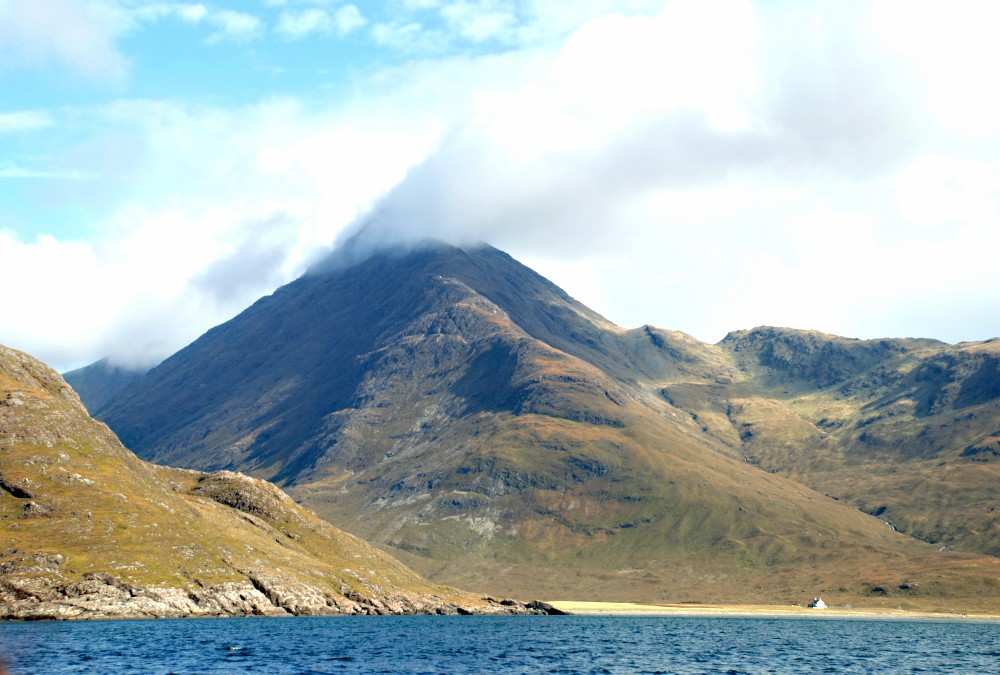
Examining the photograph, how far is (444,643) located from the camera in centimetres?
17062

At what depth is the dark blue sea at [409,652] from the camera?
123 metres

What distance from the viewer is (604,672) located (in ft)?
411

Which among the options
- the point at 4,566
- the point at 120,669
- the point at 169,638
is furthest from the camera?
the point at 4,566

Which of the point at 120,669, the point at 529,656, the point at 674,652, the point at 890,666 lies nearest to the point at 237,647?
the point at 120,669

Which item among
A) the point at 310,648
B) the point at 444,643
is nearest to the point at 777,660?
the point at 444,643

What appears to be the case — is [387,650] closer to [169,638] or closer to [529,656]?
[529,656]

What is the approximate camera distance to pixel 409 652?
150625mm

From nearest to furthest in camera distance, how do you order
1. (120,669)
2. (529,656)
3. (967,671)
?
(120,669) → (967,671) → (529,656)

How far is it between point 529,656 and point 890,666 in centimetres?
5396

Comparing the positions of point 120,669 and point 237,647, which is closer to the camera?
point 120,669

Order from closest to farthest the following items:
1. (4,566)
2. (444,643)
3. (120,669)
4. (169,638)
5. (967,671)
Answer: (120,669)
(967,671)
(169,638)
(444,643)
(4,566)

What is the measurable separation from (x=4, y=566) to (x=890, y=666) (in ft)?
541

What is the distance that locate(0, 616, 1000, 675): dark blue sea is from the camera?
123 meters

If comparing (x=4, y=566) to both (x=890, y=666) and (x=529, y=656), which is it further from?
(x=890, y=666)
